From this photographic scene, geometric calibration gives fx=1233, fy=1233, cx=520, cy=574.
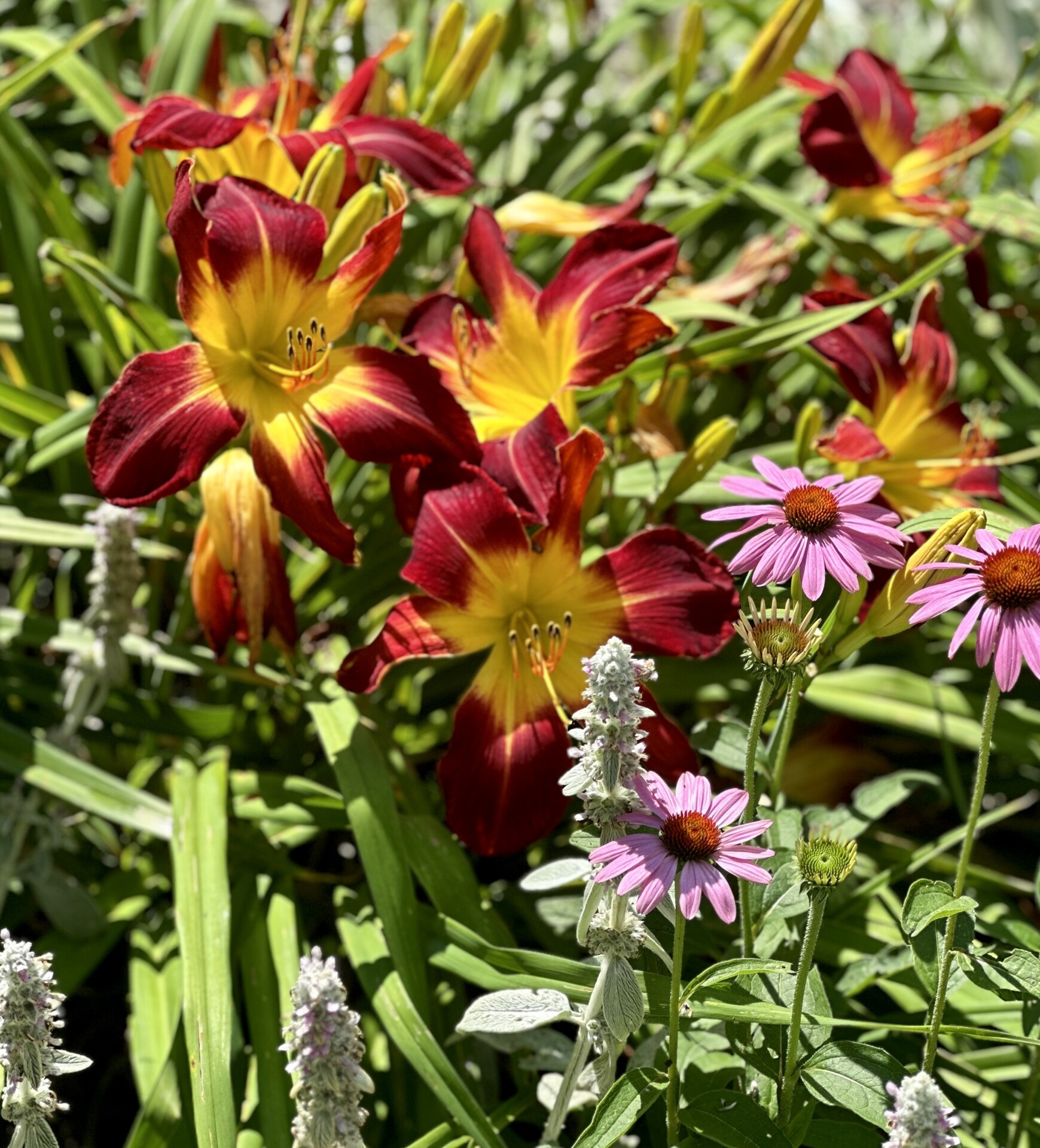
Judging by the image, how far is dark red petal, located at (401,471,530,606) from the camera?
1.02 m

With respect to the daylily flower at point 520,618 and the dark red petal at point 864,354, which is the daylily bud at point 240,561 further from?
the dark red petal at point 864,354

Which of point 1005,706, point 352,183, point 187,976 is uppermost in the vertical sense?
point 352,183

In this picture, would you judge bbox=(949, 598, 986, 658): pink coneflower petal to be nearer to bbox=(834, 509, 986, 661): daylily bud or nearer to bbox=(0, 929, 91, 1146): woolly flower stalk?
bbox=(834, 509, 986, 661): daylily bud

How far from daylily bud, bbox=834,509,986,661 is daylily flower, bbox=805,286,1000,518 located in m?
0.33

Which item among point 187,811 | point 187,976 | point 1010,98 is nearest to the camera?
point 187,976

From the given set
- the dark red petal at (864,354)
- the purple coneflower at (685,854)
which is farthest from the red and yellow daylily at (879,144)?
the purple coneflower at (685,854)

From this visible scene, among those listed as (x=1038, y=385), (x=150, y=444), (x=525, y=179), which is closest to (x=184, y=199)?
(x=150, y=444)

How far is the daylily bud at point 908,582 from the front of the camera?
0.82 metres

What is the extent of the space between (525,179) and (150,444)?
105 centimetres

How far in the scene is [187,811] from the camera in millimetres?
1127

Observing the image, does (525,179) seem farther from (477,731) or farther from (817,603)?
(477,731)

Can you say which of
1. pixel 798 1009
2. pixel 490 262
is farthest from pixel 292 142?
pixel 798 1009

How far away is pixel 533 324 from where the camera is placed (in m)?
1.21

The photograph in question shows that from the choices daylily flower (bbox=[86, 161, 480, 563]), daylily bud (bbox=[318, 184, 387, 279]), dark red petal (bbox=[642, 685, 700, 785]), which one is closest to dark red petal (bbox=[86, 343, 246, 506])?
daylily flower (bbox=[86, 161, 480, 563])
